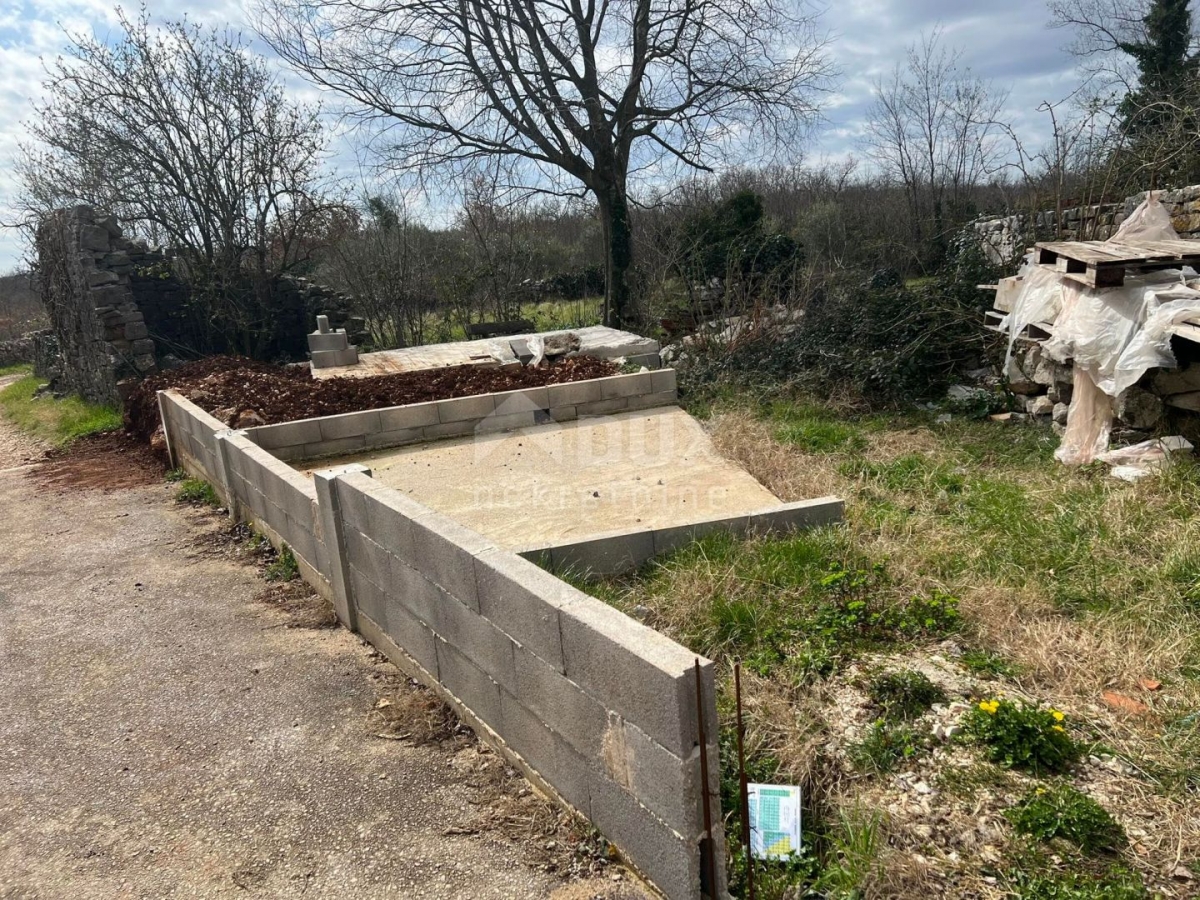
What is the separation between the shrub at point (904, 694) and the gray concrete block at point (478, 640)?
1.34 m

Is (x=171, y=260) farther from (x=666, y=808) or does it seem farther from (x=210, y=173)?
(x=666, y=808)

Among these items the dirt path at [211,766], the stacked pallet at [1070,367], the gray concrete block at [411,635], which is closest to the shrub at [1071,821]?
the dirt path at [211,766]

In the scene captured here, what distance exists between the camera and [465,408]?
8125 millimetres

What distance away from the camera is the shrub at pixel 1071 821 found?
7.62 feet

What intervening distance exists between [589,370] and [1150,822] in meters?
7.55

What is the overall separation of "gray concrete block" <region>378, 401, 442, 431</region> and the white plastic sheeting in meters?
5.32

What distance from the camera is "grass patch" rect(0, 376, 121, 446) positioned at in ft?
38.1

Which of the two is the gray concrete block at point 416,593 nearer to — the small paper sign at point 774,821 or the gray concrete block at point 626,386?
the small paper sign at point 774,821

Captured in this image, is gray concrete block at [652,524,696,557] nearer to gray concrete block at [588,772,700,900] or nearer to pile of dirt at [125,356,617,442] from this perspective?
gray concrete block at [588,772,700,900]

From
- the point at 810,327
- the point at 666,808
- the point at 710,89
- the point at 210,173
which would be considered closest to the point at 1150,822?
the point at 666,808

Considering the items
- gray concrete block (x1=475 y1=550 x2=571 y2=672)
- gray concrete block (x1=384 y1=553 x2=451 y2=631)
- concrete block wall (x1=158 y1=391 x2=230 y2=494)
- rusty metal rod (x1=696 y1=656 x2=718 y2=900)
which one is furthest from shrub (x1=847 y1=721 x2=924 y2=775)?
concrete block wall (x1=158 y1=391 x2=230 y2=494)

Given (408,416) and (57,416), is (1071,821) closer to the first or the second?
(408,416)

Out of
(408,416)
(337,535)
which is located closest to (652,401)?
(408,416)

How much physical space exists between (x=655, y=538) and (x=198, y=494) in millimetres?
4978
